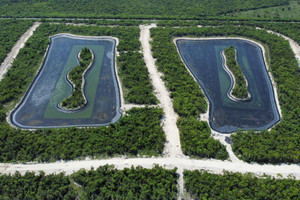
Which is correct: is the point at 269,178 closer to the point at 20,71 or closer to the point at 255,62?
the point at 255,62

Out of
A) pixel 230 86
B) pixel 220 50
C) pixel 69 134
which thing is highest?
pixel 220 50

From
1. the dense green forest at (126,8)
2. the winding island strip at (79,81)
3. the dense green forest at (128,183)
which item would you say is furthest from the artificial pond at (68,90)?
the dense green forest at (126,8)

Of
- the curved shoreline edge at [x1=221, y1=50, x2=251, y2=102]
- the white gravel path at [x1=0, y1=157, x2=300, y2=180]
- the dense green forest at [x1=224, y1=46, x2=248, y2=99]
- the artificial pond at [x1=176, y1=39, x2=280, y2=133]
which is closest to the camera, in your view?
the white gravel path at [x1=0, y1=157, x2=300, y2=180]

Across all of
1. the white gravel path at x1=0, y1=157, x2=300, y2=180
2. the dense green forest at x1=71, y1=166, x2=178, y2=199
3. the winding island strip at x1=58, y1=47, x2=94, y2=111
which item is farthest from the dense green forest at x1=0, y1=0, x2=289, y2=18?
the dense green forest at x1=71, y1=166, x2=178, y2=199

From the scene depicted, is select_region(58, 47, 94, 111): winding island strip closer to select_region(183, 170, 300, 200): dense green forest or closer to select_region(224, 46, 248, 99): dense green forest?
select_region(183, 170, 300, 200): dense green forest

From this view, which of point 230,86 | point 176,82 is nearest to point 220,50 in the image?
point 230,86

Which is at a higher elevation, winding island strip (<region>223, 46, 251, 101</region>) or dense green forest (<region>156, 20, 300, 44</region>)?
dense green forest (<region>156, 20, 300, 44</region>)
